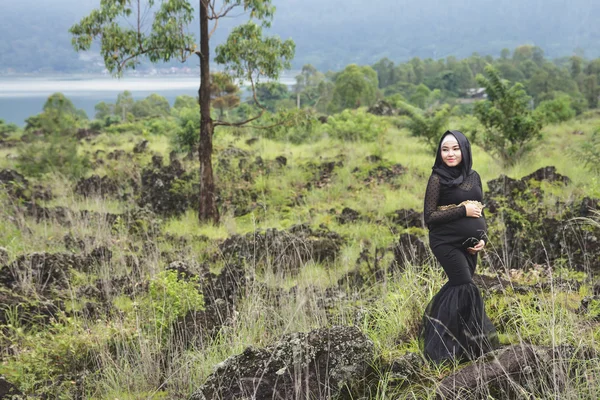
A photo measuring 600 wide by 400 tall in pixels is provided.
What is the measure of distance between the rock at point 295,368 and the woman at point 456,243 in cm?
68

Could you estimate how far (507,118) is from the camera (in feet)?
41.3

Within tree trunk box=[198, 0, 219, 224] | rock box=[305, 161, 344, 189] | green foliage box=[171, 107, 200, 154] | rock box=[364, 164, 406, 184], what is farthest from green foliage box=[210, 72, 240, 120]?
rock box=[364, 164, 406, 184]

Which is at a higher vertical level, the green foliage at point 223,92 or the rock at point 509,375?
the green foliage at point 223,92

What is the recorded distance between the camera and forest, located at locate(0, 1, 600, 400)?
3.45 metres

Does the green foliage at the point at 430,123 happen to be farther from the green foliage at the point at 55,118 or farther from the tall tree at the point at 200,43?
the green foliage at the point at 55,118

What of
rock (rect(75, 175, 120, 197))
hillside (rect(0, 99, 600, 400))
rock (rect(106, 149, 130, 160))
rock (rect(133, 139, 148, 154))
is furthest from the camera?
rock (rect(133, 139, 148, 154))

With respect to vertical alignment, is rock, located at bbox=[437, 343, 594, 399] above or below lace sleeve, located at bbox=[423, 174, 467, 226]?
below

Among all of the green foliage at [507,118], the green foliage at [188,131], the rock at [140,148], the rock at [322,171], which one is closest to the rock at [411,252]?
the rock at [322,171]

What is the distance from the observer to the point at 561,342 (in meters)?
3.48

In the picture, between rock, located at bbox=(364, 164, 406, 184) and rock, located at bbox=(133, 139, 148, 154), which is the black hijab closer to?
rock, located at bbox=(364, 164, 406, 184)

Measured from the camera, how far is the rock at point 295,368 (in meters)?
3.28

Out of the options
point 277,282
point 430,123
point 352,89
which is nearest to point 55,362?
Result: point 277,282

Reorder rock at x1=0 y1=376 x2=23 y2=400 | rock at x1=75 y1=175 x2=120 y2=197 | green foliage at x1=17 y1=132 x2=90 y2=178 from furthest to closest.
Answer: green foliage at x1=17 y1=132 x2=90 y2=178 → rock at x1=75 y1=175 x2=120 y2=197 → rock at x1=0 y1=376 x2=23 y2=400

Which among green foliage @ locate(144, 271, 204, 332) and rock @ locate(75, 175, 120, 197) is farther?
rock @ locate(75, 175, 120, 197)
